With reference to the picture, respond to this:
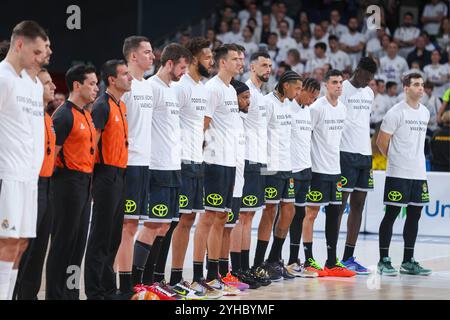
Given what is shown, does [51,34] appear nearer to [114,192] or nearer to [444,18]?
[444,18]

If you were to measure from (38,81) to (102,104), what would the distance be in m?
1.11

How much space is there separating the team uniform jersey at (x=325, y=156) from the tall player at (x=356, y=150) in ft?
1.18

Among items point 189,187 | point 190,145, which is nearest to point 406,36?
point 190,145

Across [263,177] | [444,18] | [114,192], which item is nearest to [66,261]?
[114,192]

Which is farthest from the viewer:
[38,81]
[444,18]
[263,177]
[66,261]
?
[444,18]

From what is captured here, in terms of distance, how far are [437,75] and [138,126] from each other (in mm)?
12080

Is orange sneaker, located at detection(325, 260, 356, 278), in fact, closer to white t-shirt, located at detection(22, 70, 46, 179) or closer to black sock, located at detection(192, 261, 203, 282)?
black sock, located at detection(192, 261, 203, 282)

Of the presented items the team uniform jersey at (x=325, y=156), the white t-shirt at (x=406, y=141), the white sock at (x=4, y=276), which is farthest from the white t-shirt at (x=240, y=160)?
the white sock at (x=4, y=276)

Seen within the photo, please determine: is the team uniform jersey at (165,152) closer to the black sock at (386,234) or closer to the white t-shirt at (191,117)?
the white t-shirt at (191,117)

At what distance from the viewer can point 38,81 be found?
23.7 ft

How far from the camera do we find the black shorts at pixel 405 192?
1206 cm

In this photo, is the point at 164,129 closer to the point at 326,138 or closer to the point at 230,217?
the point at 230,217

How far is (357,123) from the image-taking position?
1223cm
